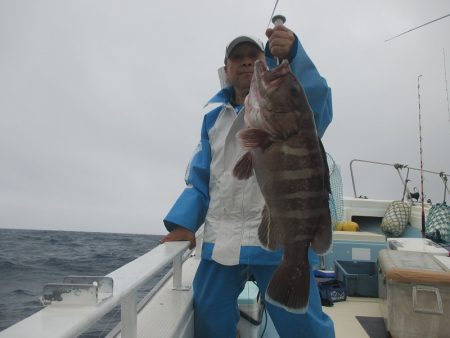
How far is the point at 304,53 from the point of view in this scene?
6.29 feet

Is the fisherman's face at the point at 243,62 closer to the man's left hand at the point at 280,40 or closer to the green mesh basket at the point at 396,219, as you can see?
the man's left hand at the point at 280,40

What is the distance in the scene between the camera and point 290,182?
59.6 inches

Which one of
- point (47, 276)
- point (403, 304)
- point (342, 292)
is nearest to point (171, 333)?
point (403, 304)

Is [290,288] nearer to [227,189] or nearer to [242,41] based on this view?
[227,189]

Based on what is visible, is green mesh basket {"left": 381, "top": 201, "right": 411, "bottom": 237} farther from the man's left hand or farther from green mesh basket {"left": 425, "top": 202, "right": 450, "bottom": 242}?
the man's left hand

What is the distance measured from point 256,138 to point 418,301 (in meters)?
2.24

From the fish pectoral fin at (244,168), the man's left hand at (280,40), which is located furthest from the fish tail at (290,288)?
the man's left hand at (280,40)

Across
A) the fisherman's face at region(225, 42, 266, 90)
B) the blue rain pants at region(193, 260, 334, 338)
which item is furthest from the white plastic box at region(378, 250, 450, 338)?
the fisherman's face at region(225, 42, 266, 90)

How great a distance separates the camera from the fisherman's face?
2.36 m

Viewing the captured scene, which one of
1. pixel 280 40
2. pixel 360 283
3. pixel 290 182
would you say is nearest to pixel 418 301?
pixel 360 283

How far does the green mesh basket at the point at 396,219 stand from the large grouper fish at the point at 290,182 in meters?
6.18

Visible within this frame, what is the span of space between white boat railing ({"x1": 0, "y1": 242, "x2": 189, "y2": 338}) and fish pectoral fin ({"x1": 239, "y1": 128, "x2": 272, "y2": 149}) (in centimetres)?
63

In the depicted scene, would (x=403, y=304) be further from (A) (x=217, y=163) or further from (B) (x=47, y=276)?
(B) (x=47, y=276)

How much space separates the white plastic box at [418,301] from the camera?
113 inches
